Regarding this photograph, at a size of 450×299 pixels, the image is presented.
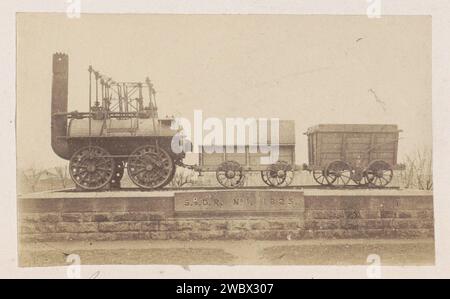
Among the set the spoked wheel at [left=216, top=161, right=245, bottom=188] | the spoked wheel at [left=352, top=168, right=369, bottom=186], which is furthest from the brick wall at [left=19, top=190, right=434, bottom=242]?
the spoked wheel at [left=216, top=161, right=245, bottom=188]

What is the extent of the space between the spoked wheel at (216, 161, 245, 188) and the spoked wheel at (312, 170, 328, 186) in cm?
133

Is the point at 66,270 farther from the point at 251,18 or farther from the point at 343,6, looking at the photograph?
the point at 343,6

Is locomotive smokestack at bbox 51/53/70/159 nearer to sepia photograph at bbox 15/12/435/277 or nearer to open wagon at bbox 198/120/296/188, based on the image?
sepia photograph at bbox 15/12/435/277

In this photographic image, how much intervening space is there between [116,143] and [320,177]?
12.5 feet

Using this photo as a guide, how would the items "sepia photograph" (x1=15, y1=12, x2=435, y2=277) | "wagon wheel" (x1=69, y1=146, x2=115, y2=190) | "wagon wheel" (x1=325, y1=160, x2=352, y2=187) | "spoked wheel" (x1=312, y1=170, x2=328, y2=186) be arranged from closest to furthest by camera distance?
1. "sepia photograph" (x1=15, y1=12, x2=435, y2=277)
2. "wagon wheel" (x1=69, y1=146, x2=115, y2=190)
3. "wagon wheel" (x1=325, y1=160, x2=352, y2=187)
4. "spoked wheel" (x1=312, y1=170, x2=328, y2=186)

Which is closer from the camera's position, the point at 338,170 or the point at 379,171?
the point at 379,171

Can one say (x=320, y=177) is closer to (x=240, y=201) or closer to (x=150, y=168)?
(x=240, y=201)

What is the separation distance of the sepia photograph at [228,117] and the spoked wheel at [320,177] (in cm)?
71

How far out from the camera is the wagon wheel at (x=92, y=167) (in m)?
9.50

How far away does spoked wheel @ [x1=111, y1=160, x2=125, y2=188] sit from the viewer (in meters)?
9.74

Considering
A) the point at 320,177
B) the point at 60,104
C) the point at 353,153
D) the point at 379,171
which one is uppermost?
the point at 60,104

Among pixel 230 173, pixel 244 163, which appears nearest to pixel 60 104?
pixel 230 173

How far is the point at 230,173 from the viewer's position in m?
9.86
